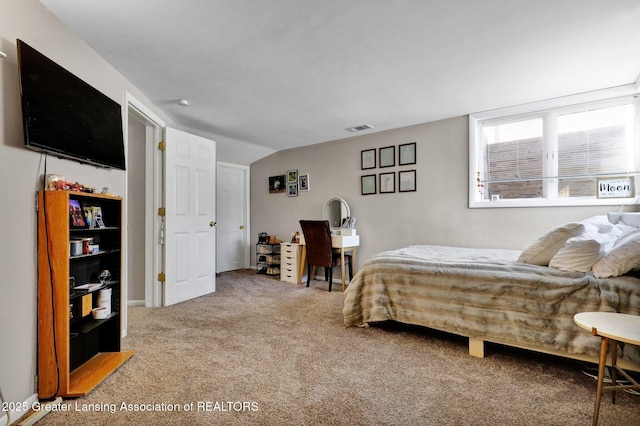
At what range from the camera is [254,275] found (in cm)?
517

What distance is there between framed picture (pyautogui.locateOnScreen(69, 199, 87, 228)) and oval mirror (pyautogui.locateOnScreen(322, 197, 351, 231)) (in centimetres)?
327

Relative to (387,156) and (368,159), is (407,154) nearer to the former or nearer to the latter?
(387,156)

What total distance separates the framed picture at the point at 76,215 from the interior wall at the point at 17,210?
206mm

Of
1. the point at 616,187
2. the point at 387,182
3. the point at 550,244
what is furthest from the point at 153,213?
the point at 616,187

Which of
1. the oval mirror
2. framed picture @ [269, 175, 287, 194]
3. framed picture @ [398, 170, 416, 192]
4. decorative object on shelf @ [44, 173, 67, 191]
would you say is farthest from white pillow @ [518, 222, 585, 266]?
framed picture @ [269, 175, 287, 194]

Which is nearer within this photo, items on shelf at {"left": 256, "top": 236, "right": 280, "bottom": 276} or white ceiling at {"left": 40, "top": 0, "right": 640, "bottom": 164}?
white ceiling at {"left": 40, "top": 0, "right": 640, "bottom": 164}

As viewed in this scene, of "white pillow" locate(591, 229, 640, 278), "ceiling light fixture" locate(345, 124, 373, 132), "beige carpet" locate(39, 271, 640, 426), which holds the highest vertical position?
"ceiling light fixture" locate(345, 124, 373, 132)

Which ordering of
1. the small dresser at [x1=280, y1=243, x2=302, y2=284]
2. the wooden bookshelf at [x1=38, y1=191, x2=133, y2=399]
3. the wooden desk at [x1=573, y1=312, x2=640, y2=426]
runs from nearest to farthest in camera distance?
the wooden desk at [x1=573, y1=312, x2=640, y2=426]
the wooden bookshelf at [x1=38, y1=191, x2=133, y2=399]
the small dresser at [x1=280, y1=243, x2=302, y2=284]

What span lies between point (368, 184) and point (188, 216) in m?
2.49

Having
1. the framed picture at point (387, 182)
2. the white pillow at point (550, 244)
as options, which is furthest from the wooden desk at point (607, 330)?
the framed picture at point (387, 182)

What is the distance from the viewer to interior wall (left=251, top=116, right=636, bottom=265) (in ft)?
11.3

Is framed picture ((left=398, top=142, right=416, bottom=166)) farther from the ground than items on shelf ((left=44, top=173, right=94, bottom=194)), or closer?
farther from the ground

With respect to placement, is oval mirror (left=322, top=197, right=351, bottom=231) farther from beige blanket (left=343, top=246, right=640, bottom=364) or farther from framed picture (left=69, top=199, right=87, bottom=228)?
framed picture (left=69, top=199, right=87, bottom=228)

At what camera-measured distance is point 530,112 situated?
3393 mm
